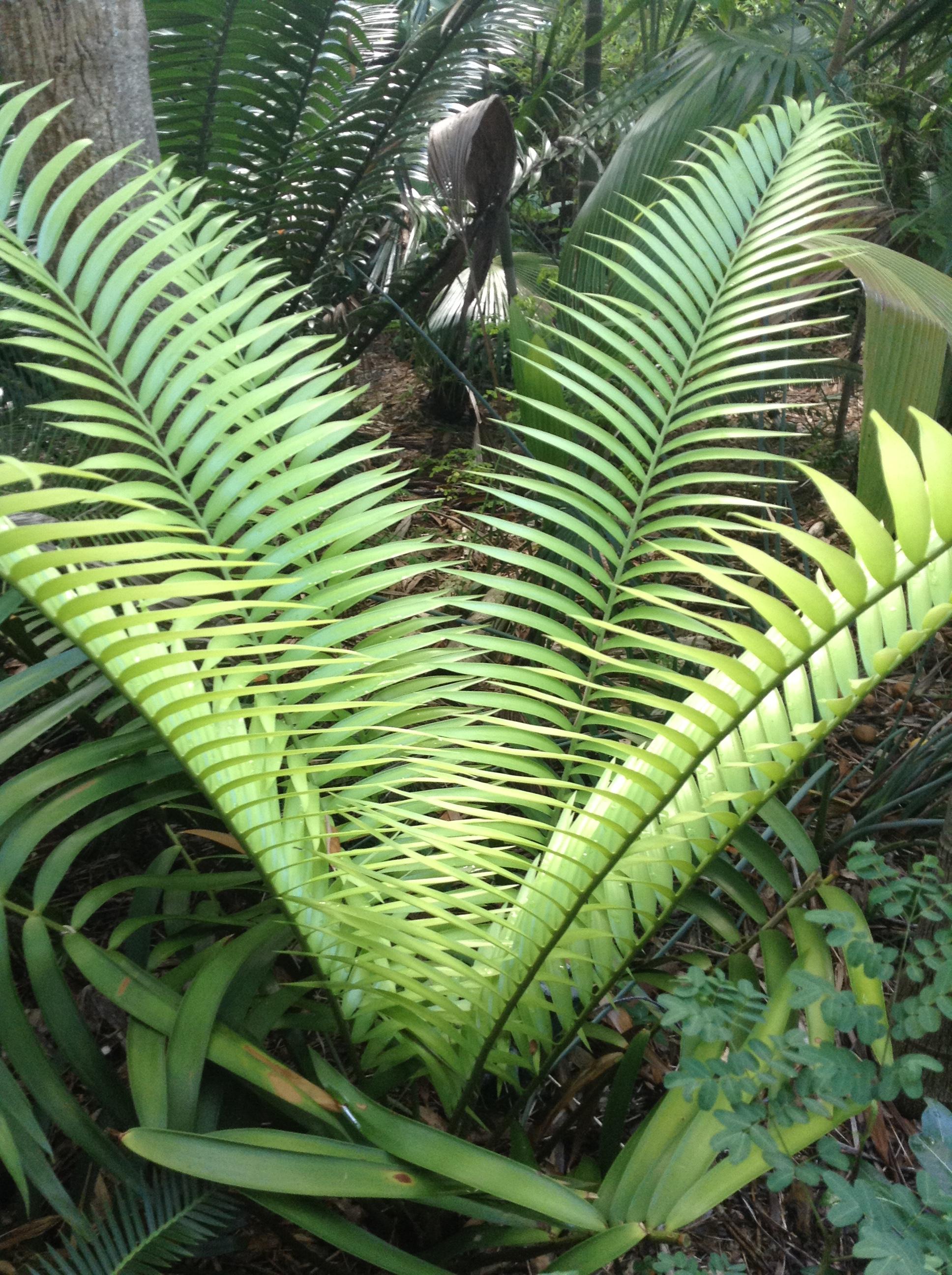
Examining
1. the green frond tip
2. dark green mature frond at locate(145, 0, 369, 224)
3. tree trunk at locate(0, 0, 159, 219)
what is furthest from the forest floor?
dark green mature frond at locate(145, 0, 369, 224)

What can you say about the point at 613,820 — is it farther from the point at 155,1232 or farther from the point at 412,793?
the point at 155,1232

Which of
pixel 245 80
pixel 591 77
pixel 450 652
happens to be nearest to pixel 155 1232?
pixel 450 652

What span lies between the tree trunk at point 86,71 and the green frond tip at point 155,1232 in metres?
1.29

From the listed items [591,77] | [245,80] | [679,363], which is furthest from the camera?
[591,77]

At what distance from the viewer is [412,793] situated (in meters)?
0.77

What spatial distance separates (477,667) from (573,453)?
293 millimetres

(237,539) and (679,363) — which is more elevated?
(679,363)

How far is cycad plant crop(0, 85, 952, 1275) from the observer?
600 mm

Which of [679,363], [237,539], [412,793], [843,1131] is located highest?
[679,363]

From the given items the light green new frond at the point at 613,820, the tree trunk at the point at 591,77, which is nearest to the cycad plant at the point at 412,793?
the light green new frond at the point at 613,820

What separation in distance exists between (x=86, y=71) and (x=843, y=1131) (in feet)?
5.79

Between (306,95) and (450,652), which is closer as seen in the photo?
(450,652)

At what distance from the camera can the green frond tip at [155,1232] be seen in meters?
0.64

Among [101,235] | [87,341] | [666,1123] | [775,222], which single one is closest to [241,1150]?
[666,1123]
